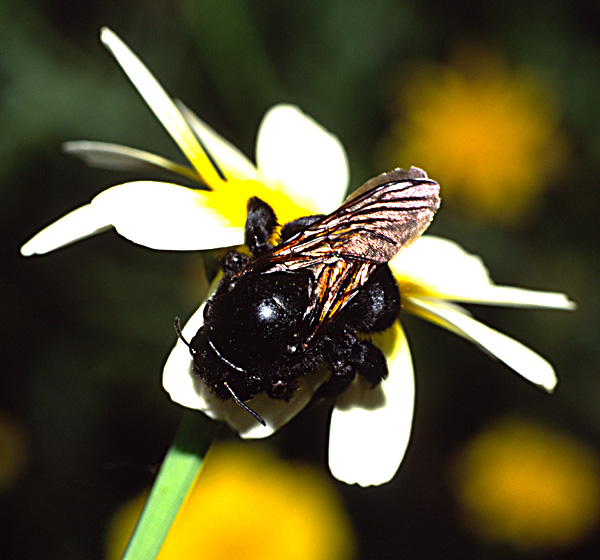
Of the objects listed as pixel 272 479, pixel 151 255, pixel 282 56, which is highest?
pixel 282 56

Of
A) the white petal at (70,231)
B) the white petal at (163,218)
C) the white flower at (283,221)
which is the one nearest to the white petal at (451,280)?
the white flower at (283,221)

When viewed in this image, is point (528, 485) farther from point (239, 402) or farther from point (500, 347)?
point (239, 402)

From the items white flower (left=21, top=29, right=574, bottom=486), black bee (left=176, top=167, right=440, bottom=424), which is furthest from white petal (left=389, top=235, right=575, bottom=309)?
black bee (left=176, top=167, right=440, bottom=424)

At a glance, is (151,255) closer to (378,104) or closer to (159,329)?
(159,329)

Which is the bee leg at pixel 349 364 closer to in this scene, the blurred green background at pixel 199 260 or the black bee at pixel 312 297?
the black bee at pixel 312 297

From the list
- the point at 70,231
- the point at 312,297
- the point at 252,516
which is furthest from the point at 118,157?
the point at 252,516

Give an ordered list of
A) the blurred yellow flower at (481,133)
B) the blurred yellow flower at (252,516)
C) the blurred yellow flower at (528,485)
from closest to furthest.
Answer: the blurred yellow flower at (252,516), the blurred yellow flower at (528,485), the blurred yellow flower at (481,133)

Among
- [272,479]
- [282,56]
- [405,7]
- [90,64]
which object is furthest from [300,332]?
[405,7]
